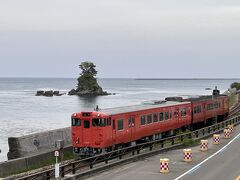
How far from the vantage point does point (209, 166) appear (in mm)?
24656

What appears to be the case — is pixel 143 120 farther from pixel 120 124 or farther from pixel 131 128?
pixel 120 124

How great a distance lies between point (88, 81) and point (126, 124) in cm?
13806

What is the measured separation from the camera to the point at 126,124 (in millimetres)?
30406

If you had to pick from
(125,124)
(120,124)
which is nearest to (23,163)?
(120,124)

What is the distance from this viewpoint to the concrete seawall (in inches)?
1043

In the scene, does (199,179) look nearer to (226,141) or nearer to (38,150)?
(38,150)

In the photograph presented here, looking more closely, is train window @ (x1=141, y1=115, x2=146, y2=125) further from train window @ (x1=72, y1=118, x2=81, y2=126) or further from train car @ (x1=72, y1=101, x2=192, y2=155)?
train window @ (x1=72, y1=118, x2=81, y2=126)

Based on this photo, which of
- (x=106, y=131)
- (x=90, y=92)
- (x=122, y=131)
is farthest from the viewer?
(x=90, y=92)

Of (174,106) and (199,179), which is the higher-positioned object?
(174,106)

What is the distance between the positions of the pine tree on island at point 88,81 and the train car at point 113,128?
4674 inches

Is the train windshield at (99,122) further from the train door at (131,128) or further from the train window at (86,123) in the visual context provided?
the train door at (131,128)

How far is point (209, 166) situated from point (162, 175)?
11.7ft

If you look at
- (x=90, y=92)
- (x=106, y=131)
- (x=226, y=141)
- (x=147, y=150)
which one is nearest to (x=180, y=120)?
(x=226, y=141)

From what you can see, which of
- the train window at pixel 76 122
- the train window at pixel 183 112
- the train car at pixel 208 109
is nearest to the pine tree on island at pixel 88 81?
the train car at pixel 208 109
